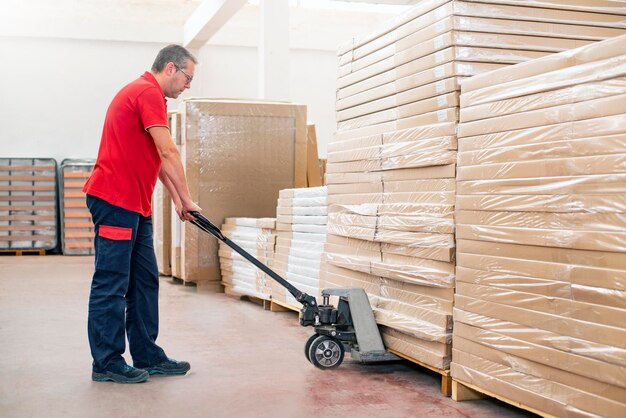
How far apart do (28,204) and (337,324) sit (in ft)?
39.0

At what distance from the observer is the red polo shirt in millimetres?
4246

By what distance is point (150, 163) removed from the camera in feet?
14.3

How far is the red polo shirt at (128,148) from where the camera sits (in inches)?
167

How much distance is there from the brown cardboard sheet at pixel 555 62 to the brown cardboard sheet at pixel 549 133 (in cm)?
25

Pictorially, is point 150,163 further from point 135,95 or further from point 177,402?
point 177,402

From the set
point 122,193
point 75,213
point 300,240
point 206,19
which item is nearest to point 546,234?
point 122,193

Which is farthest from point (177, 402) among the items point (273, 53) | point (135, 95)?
point (273, 53)

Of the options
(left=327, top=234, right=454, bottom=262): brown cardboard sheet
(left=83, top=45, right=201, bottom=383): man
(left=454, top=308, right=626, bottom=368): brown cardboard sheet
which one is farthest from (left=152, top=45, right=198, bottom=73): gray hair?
(left=454, top=308, right=626, bottom=368): brown cardboard sheet

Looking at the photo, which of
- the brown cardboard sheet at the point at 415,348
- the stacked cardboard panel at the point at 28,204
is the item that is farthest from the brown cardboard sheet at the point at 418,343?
the stacked cardboard panel at the point at 28,204

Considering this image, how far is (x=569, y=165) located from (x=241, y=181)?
5797mm

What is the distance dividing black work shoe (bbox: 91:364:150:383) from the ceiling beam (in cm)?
881

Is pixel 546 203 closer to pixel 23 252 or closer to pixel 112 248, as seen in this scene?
pixel 112 248

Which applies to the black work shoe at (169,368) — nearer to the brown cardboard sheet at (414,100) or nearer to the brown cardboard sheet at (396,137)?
the brown cardboard sheet at (396,137)

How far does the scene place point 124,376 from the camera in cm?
427
